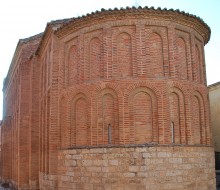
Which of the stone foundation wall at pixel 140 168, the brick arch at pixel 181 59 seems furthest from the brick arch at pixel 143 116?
the brick arch at pixel 181 59

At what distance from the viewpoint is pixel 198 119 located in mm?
11836

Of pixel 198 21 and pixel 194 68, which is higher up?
pixel 198 21

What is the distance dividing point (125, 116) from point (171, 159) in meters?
1.95

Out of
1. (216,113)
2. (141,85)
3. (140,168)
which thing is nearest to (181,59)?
(141,85)

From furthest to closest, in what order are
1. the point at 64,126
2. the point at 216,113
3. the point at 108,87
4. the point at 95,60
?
the point at 216,113 < the point at 64,126 < the point at 95,60 < the point at 108,87

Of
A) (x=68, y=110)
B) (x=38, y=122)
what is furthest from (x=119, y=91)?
(x=38, y=122)

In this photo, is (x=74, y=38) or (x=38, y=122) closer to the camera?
(x=74, y=38)

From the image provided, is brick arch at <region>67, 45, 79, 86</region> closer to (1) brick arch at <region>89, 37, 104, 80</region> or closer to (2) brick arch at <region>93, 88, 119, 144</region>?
(1) brick arch at <region>89, 37, 104, 80</region>

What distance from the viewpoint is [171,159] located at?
10.6 metres

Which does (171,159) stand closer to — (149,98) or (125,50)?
(149,98)

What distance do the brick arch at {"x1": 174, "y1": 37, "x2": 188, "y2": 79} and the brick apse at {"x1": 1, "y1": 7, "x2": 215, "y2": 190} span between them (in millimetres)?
36

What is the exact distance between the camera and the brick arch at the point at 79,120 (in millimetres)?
11482

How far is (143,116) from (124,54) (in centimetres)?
217

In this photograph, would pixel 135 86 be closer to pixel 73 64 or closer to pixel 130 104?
pixel 130 104
